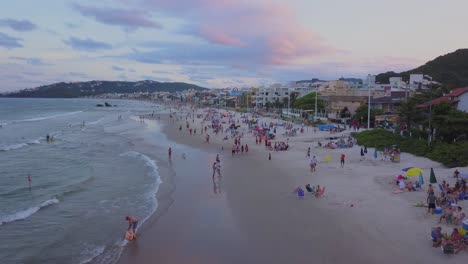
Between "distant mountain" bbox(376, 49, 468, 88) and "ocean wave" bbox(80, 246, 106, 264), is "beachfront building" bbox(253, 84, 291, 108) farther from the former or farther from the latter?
"ocean wave" bbox(80, 246, 106, 264)

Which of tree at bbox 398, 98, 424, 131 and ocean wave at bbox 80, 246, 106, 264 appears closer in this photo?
ocean wave at bbox 80, 246, 106, 264

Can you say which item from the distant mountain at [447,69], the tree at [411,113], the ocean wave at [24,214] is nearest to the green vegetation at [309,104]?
the tree at [411,113]

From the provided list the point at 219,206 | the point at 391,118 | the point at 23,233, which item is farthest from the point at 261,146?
the point at 23,233

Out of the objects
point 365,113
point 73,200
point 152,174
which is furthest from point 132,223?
point 365,113

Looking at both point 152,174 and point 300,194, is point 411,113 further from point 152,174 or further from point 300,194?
point 152,174

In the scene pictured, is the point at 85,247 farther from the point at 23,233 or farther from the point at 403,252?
the point at 403,252

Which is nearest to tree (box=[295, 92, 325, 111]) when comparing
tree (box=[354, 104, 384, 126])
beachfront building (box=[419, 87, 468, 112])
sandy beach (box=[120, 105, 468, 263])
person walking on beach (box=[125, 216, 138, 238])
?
tree (box=[354, 104, 384, 126])
